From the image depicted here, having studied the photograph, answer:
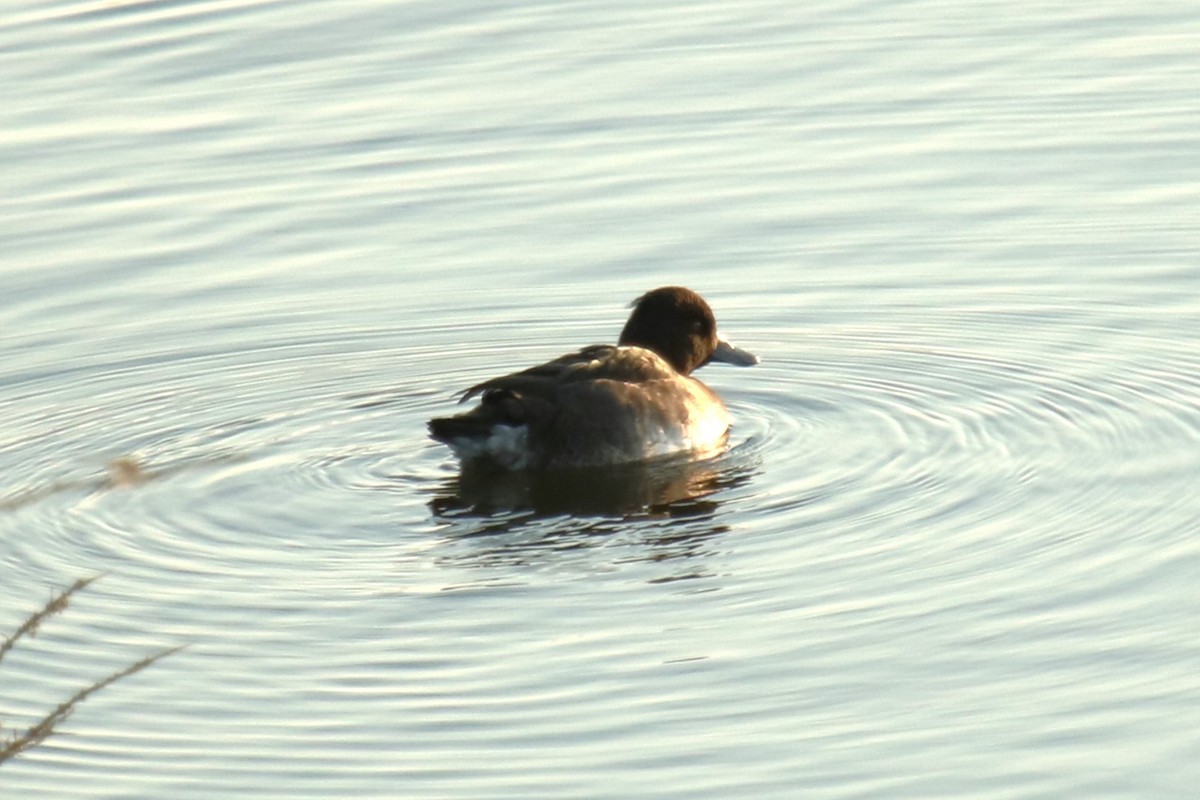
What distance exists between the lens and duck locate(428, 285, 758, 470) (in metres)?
12.7

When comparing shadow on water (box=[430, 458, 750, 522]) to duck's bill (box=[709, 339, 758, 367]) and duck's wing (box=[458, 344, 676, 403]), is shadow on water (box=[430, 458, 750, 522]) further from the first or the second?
duck's bill (box=[709, 339, 758, 367])

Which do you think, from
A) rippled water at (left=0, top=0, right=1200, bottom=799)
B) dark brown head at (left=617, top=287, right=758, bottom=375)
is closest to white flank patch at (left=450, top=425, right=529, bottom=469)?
rippled water at (left=0, top=0, right=1200, bottom=799)

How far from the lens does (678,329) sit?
14.2 metres

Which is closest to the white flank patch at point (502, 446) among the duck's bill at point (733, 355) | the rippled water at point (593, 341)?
the rippled water at point (593, 341)

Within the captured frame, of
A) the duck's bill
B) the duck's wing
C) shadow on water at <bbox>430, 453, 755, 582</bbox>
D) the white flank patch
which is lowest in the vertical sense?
shadow on water at <bbox>430, 453, 755, 582</bbox>

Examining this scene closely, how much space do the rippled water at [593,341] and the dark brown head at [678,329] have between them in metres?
0.29

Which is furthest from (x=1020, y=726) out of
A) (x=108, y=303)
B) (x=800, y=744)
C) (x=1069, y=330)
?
(x=108, y=303)

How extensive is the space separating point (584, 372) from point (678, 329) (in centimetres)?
136

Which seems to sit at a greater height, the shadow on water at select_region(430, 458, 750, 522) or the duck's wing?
the duck's wing

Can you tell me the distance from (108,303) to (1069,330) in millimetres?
6115

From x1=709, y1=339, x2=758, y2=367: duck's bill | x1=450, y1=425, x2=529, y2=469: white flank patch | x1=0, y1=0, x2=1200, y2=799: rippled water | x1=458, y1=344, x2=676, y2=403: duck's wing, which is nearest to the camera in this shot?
x1=0, y1=0, x2=1200, y2=799: rippled water

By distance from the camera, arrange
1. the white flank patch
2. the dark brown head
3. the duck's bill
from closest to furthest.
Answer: the white flank patch
the dark brown head
the duck's bill

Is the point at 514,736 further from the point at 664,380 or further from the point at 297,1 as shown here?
the point at 297,1

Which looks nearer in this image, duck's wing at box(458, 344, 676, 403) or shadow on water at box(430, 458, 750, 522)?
shadow on water at box(430, 458, 750, 522)
